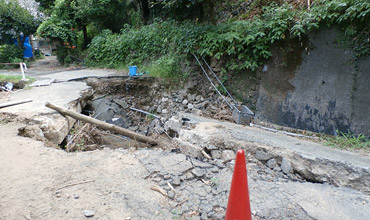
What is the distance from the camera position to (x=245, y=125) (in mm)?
5277

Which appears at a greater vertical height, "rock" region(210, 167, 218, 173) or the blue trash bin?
the blue trash bin

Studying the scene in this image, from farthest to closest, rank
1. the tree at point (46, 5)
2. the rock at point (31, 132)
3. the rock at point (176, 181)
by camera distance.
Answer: the tree at point (46, 5), the rock at point (31, 132), the rock at point (176, 181)

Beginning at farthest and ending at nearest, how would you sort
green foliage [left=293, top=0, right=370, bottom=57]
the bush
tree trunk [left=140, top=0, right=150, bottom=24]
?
tree trunk [left=140, top=0, right=150, bottom=24], the bush, green foliage [left=293, top=0, right=370, bottom=57]

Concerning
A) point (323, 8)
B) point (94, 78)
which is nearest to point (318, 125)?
→ point (323, 8)

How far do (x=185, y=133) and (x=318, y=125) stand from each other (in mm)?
2934

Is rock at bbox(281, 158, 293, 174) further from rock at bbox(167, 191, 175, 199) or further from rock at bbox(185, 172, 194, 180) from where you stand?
rock at bbox(167, 191, 175, 199)

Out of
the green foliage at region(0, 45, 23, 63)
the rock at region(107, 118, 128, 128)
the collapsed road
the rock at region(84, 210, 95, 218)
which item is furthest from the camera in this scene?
the green foliage at region(0, 45, 23, 63)

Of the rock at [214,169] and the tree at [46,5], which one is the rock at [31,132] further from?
the tree at [46,5]

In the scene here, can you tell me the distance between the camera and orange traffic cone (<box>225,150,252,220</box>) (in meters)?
1.91

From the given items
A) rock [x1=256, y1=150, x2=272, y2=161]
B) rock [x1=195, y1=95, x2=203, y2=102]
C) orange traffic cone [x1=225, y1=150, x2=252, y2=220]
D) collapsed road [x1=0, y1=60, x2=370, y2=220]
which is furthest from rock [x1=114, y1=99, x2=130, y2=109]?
orange traffic cone [x1=225, y1=150, x2=252, y2=220]

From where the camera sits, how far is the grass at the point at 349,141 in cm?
384

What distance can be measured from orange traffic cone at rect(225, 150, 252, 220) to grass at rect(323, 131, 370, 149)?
290 centimetres

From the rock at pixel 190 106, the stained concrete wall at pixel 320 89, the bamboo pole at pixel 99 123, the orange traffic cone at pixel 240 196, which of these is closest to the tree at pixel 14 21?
the bamboo pole at pixel 99 123

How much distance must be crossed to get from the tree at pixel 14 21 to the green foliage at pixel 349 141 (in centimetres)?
1582
